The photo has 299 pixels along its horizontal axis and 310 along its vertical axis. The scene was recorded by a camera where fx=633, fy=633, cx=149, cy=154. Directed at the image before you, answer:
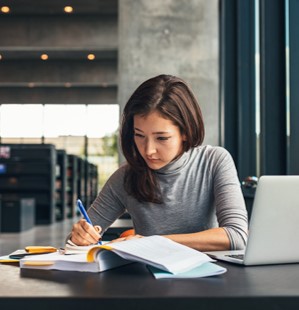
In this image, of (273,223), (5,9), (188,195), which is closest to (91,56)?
(5,9)

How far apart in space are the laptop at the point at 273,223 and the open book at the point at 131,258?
11cm

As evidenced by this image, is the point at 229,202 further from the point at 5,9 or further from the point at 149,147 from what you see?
the point at 5,9

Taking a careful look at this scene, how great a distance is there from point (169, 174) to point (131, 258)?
893mm

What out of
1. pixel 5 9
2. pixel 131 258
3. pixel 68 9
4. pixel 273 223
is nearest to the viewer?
pixel 131 258

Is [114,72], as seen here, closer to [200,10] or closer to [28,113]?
[28,113]

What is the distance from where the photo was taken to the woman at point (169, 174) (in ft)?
6.12

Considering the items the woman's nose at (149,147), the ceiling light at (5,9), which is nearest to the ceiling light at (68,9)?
the ceiling light at (5,9)

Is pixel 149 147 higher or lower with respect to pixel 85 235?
higher

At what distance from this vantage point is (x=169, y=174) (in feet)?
6.64

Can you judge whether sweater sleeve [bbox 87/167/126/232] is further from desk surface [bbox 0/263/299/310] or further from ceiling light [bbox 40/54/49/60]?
ceiling light [bbox 40/54/49/60]

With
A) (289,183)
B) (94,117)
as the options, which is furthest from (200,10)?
(94,117)

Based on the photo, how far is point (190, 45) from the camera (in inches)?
284

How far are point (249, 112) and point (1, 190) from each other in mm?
8722

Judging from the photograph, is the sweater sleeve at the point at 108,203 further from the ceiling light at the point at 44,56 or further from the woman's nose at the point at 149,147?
the ceiling light at the point at 44,56
